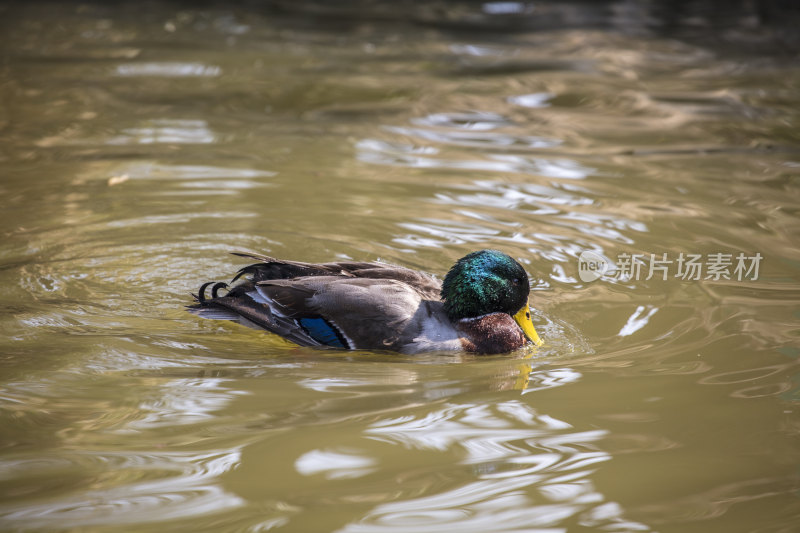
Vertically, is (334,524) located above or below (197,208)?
below

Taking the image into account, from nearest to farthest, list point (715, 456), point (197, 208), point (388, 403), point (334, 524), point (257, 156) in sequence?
point (334, 524)
point (715, 456)
point (388, 403)
point (197, 208)
point (257, 156)

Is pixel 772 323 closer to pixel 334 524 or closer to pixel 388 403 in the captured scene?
pixel 388 403

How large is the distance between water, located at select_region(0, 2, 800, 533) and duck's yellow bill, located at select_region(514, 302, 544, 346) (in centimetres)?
14

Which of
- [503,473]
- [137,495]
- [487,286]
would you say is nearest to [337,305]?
[487,286]

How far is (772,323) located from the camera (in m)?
5.65

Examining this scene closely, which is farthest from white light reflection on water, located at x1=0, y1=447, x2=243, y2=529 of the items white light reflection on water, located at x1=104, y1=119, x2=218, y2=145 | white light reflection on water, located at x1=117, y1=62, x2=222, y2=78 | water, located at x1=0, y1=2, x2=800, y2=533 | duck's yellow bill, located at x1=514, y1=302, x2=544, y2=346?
white light reflection on water, located at x1=117, y1=62, x2=222, y2=78

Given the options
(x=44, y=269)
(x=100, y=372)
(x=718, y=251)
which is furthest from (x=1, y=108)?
(x=718, y=251)

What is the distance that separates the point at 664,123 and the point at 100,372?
710cm

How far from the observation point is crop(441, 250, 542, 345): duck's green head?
5.46 metres

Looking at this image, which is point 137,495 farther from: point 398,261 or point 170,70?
point 170,70

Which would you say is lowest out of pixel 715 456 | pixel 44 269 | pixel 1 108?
pixel 715 456

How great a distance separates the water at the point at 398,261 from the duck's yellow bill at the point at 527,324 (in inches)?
5.4

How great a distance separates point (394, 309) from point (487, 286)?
60cm

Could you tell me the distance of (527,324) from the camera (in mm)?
5504
